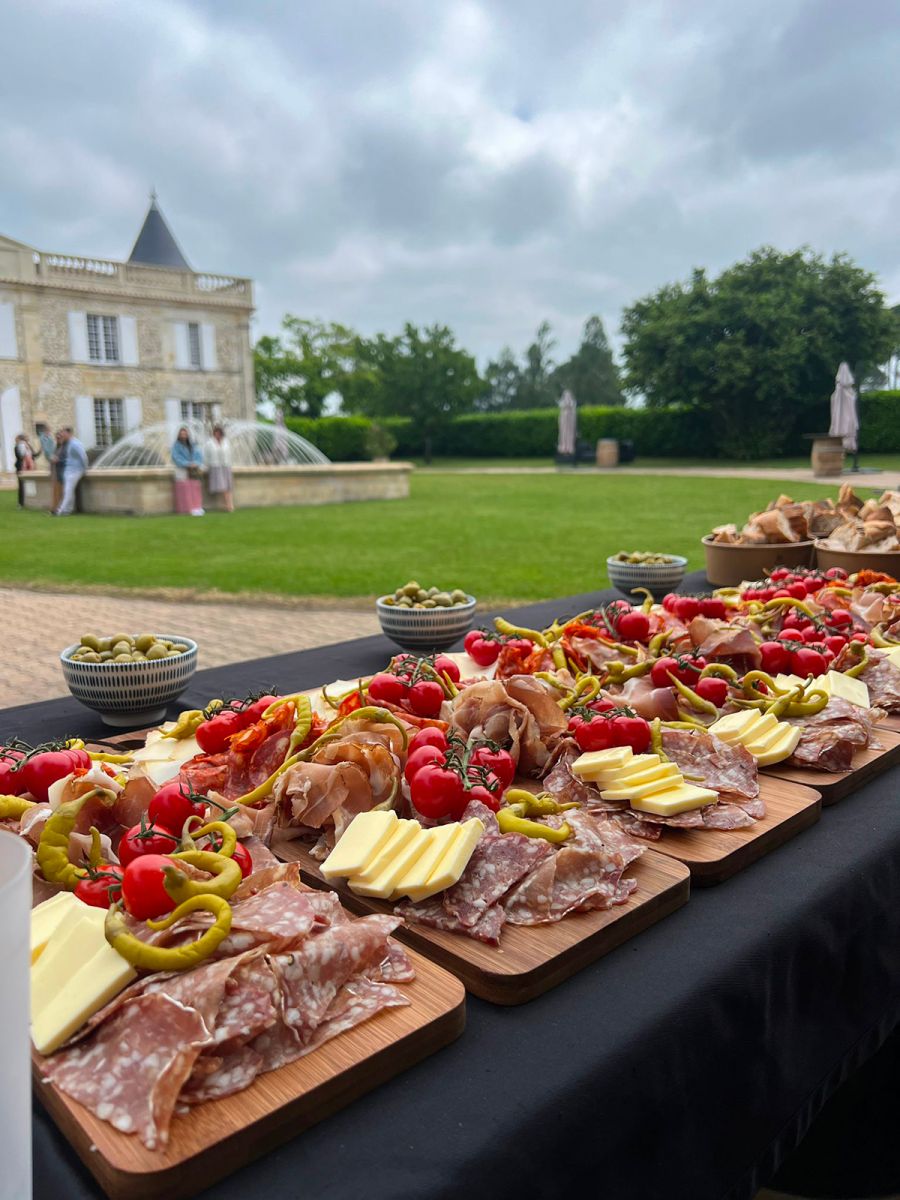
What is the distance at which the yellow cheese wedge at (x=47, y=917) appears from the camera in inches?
35.6

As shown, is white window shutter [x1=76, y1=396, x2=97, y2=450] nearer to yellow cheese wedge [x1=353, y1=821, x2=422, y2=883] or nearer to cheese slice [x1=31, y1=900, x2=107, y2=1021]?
yellow cheese wedge [x1=353, y1=821, x2=422, y2=883]

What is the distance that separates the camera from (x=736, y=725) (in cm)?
159

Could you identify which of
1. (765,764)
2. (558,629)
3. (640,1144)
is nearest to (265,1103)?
(640,1144)

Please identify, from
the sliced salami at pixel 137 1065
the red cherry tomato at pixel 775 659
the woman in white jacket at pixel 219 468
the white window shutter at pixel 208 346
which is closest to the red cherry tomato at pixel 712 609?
the red cherry tomato at pixel 775 659

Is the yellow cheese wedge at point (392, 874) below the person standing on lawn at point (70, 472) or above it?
below

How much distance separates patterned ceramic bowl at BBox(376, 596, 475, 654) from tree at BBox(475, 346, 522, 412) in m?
78.6

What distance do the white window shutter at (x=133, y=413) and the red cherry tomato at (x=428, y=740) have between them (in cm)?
3879

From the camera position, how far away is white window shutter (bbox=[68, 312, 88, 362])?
34.9 meters

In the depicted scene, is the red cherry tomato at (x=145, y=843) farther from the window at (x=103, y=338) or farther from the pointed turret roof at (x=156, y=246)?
the pointed turret roof at (x=156, y=246)

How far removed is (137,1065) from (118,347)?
39.7 m

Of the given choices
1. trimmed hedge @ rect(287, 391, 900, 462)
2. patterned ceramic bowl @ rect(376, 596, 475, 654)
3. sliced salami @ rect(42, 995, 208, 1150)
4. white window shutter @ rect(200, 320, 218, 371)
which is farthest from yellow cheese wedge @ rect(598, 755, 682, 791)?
white window shutter @ rect(200, 320, 218, 371)

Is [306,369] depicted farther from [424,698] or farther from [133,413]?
[424,698]

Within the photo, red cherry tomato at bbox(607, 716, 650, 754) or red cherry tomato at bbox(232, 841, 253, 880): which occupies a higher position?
red cherry tomato at bbox(607, 716, 650, 754)

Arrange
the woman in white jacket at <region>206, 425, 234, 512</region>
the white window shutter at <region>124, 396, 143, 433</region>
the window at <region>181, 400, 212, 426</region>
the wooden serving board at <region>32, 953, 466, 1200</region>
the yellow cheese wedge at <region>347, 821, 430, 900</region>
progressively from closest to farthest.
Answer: the wooden serving board at <region>32, 953, 466, 1200</region> < the yellow cheese wedge at <region>347, 821, 430, 900</region> < the woman in white jacket at <region>206, 425, 234, 512</region> < the white window shutter at <region>124, 396, 143, 433</region> < the window at <region>181, 400, 212, 426</region>
